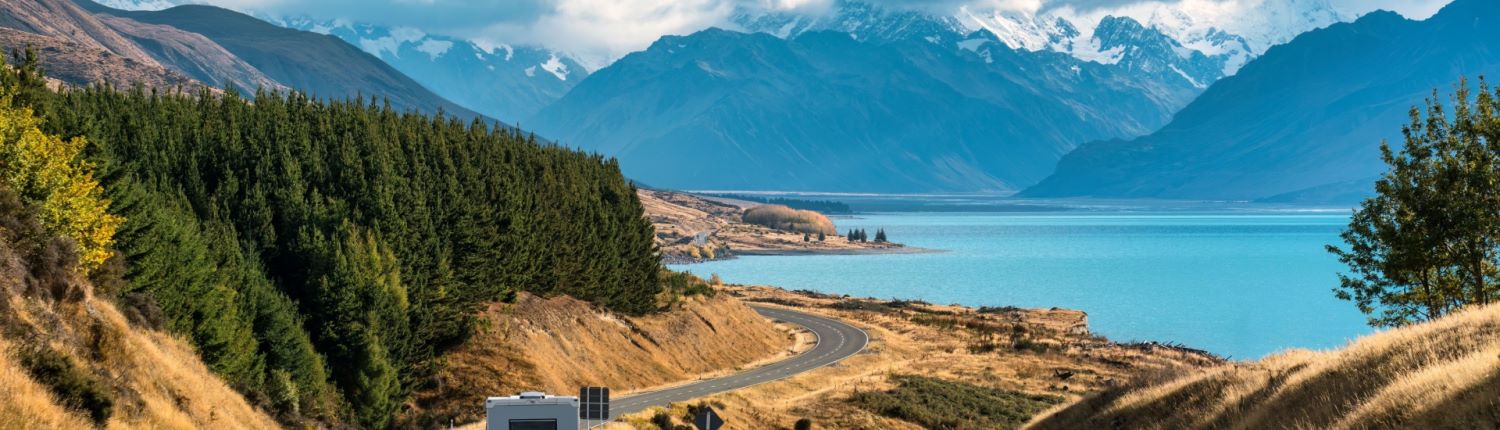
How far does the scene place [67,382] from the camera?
26969mm

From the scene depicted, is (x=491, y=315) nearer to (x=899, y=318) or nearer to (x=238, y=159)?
(x=238, y=159)

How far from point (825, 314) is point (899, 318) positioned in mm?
8761

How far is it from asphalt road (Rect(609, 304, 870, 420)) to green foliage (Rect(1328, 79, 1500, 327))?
108ft

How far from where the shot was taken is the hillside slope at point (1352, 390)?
64.4 feet

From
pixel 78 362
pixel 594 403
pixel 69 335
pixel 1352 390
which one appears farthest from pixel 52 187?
pixel 1352 390

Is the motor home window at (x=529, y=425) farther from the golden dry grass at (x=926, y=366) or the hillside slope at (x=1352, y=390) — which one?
the hillside slope at (x=1352, y=390)

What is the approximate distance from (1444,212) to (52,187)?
48.3m

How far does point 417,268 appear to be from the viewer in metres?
65.1

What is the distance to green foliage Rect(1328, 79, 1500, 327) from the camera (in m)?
43.4

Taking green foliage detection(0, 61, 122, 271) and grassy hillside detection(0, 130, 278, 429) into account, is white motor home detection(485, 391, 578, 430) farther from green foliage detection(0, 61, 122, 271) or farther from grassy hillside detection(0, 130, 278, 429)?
green foliage detection(0, 61, 122, 271)

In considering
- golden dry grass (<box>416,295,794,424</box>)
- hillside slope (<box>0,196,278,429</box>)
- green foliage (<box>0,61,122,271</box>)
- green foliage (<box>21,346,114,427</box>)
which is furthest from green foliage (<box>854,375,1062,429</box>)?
green foliage (<box>21,346,114,427</box>)

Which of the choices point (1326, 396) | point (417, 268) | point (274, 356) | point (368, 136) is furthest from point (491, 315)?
point (1326, 396)

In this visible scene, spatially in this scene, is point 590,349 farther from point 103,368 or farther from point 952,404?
point 103,368

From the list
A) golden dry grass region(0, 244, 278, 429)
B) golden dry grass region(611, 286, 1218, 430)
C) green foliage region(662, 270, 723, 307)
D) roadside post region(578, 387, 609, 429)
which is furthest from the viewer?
green foliage region(662, 270, 723, 307)
